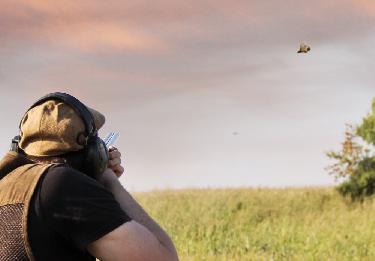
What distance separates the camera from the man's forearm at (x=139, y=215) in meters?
2.70

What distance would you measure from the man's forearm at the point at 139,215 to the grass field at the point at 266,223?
5.82 meters

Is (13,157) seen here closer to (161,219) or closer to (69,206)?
(69,206)

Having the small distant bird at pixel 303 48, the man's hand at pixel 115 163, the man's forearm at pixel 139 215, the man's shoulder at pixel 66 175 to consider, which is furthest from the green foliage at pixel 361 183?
the man's shoulder at pixel 66 175

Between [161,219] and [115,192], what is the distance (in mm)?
14747

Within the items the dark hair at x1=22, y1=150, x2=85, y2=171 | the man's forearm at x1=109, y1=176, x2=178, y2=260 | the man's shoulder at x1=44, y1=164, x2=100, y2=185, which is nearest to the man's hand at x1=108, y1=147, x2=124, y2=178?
the man's forearm at x1=109, y1=176, x2=178, y2=260

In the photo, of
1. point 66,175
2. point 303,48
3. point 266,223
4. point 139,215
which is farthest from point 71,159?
point 266,223

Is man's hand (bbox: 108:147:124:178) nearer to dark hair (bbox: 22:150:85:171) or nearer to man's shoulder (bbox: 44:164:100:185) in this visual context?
dark hair (bbox: 22:150:85:171)

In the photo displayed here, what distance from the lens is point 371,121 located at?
76.9 feet

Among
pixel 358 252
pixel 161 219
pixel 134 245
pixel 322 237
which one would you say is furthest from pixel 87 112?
pixel 161 219

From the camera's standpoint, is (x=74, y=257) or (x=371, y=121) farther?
(x=371, y=121)

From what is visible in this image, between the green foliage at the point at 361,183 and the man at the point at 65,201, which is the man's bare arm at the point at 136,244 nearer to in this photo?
the man at the point at 65,201

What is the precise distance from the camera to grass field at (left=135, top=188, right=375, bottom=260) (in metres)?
10.4

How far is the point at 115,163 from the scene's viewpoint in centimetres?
302

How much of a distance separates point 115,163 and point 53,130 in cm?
42
